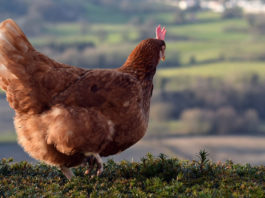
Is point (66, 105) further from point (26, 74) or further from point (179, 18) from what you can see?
point (179, 18)

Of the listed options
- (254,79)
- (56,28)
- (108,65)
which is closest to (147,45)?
(108,65)

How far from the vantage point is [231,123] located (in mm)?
48219

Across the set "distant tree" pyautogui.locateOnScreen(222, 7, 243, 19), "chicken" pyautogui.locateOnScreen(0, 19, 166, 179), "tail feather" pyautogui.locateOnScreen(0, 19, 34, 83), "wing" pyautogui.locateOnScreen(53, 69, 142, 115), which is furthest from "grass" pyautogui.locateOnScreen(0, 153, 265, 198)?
"distant tree" pyautogui.locateOnScreen(222, 7, 243, 19)

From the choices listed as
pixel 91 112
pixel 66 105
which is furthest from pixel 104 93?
pixel 66 105

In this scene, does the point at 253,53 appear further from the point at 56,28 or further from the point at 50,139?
the point at 50,139

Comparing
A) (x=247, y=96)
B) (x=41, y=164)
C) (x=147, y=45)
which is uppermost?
(x=247, y=96)

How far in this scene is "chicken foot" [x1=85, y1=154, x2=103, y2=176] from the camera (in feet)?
25.7

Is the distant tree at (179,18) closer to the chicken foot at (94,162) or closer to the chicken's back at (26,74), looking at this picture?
the chicken foot at (94,162)

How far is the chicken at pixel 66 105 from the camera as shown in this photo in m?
7.32

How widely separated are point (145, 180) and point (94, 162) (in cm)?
101

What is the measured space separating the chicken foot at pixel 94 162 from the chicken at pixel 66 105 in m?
0.02

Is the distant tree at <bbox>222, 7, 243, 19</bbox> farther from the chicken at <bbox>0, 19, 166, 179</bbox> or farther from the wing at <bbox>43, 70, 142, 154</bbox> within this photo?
the wing at <bbox>43, 70, 142, 154</bbox>

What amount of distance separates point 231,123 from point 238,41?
119 feet

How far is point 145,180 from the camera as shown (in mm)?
7746
